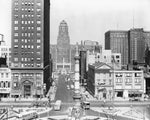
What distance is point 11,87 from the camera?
129500mm

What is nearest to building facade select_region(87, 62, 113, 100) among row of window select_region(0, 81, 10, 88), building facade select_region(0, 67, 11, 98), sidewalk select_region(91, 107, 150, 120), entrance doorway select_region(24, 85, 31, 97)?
sidewalk select_region(91, 107, 150, 120)

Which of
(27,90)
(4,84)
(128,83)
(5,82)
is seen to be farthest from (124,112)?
(4,84)

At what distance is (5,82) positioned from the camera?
5177 inches

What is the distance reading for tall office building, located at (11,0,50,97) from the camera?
130 meters

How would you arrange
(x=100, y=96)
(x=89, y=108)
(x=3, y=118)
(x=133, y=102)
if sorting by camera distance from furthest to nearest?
(x=100, y=96), (x=133, y=102), (x=89, y=108), (x=3, y=118)

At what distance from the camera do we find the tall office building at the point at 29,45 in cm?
13038

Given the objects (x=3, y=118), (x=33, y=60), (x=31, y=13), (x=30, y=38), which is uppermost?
(x=31, y=13)

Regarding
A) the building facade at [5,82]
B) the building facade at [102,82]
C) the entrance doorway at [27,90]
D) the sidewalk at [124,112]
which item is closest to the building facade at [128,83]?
the building facade at [102,82]

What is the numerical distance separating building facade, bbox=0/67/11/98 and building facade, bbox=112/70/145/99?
4994cm

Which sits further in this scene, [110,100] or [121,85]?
[121,85]

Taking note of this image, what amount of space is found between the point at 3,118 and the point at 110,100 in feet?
178

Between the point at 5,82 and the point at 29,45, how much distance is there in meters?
20.9

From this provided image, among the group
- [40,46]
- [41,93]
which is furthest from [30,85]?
[40,46]

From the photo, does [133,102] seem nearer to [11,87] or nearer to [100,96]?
[100,96]
